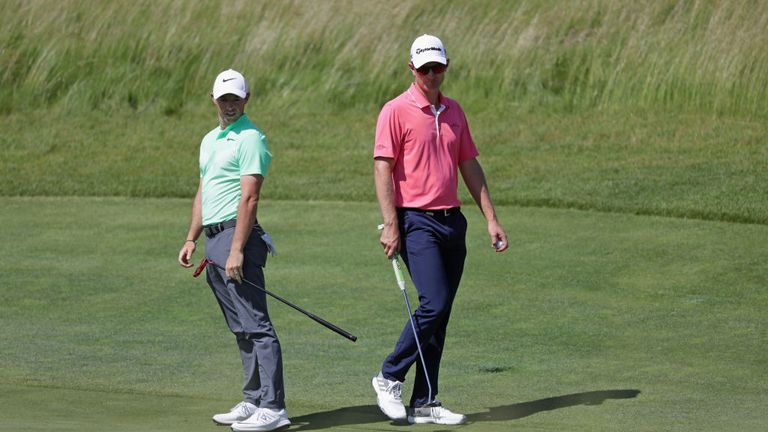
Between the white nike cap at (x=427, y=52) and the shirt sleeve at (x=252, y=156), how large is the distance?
0.84m

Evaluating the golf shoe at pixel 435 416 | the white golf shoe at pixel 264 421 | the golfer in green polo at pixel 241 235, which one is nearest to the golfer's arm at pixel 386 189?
the golfer in green polo at pixel 241 235

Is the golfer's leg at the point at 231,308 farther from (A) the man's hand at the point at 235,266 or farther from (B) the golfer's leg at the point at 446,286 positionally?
(B) the golfer's leg at the point at 446,286

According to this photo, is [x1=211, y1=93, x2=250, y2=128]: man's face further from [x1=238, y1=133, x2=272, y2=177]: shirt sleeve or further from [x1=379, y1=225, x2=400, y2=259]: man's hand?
[x1=379, y1=225, x2=400, y2=259]: man's hand

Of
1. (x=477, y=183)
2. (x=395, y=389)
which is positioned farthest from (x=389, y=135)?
(x=395, y=389)

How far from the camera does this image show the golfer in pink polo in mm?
6461

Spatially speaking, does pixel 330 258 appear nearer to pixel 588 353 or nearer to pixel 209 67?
pixel 588 353

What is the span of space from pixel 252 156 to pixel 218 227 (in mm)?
411

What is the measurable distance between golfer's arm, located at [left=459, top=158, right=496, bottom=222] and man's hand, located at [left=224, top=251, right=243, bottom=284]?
1.23 m

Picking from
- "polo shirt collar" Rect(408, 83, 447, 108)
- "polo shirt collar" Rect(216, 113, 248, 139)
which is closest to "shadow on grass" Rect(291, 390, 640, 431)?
"polo shirt collar" Rect(216, 113, 248, 139)

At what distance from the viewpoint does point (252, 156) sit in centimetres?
627

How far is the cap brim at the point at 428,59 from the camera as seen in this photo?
254 inches

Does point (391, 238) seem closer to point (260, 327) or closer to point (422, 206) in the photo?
point (422, 206)

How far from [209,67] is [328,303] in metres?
11.2

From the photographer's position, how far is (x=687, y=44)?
18.5 metres
